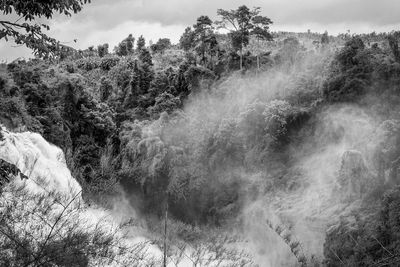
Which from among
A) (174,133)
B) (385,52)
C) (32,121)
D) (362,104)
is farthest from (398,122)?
(32,121)

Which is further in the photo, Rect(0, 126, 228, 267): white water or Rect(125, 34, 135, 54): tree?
Rect(125, 34, 135, 54): tree

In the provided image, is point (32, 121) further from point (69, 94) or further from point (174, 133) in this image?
point (174, 133)

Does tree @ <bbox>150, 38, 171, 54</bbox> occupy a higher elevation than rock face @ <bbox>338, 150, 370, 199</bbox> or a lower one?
higher

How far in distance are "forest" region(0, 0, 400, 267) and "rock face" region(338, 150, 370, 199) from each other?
0.07 m

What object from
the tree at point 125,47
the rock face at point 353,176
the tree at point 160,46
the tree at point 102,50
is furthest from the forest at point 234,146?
the tree at point 160,46

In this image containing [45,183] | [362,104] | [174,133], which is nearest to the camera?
[45,183]

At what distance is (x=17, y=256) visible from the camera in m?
7.43

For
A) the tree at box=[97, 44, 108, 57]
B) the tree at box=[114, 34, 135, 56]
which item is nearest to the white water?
the tree at box=[97, 44, 108, 57]

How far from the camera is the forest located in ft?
94.6

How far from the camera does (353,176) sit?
29.0 metres

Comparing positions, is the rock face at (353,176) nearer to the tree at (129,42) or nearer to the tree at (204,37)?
the tree at (204,37)

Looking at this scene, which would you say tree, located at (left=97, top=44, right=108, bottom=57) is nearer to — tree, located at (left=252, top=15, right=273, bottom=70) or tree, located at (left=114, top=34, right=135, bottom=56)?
tree, located at (left=114, top=34, right=135, bottom=56)

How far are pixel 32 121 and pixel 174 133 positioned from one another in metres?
12.7

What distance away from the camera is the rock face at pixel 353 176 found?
28750 millimetres
